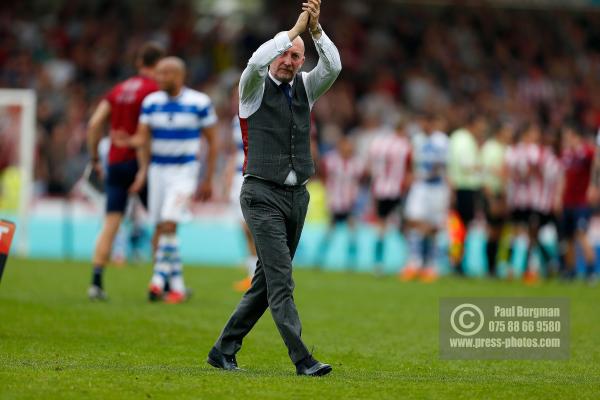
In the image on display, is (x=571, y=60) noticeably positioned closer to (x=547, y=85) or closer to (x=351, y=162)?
(x=547, y=85)

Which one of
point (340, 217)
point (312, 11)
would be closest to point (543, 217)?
point (340, 217)

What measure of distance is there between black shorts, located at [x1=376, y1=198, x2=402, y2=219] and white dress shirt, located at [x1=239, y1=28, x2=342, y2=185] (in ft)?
41.7

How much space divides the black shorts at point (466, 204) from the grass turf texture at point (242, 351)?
536 centimetres

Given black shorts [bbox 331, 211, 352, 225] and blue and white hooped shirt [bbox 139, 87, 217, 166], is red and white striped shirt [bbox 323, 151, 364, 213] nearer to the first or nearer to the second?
black shorts [bbox 331, 211, 352, 225]

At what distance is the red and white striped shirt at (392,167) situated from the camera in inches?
822

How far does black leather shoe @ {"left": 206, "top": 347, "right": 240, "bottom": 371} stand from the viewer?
27.2 feet

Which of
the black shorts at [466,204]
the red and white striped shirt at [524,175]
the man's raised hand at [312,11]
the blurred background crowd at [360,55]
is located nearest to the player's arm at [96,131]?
the man's raised hand at [312,11]

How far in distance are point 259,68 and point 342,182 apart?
14698 mm

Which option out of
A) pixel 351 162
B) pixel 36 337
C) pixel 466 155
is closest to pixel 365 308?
pixel 36 337

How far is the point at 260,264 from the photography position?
27.1 ft

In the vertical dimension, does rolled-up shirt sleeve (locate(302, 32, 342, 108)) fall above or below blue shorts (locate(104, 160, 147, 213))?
above

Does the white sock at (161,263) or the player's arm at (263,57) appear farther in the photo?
the white sock at (161,263)

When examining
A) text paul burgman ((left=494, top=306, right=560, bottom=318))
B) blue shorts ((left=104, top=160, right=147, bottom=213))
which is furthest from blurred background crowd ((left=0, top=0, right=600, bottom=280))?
text paul burgman ((left=494, top=306, right=560, bottom=318))

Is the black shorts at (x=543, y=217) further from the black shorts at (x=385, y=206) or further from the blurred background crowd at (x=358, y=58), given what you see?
the blurred background crowd at (x=358, y=58)
